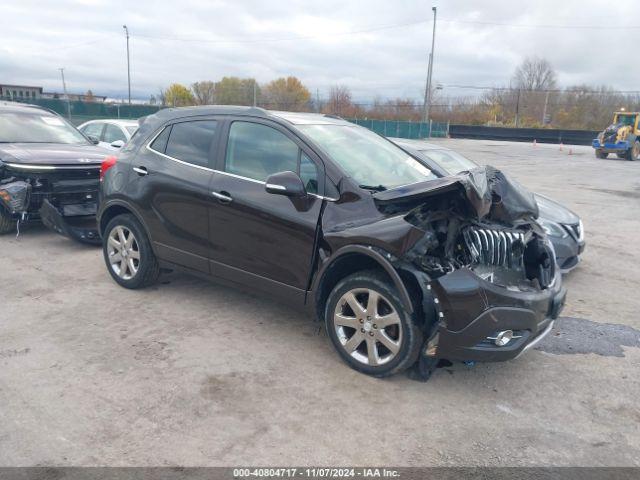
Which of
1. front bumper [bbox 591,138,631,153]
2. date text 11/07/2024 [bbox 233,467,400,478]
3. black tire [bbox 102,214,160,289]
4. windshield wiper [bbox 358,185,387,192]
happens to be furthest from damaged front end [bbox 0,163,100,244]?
front bumper [bbox 591,138,631,153]

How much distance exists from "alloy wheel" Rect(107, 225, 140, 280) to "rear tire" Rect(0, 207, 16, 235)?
2.60m

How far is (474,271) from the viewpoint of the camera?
3.55 meters

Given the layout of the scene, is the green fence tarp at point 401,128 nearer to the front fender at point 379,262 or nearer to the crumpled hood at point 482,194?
the crumpled hood at point 482,194

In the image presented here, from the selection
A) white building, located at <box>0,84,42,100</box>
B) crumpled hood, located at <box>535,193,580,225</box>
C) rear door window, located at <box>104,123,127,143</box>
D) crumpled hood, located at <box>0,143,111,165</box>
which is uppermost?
white building, located at <box>0,84,42,100</box>

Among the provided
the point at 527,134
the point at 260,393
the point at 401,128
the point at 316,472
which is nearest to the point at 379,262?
the point at 260,393

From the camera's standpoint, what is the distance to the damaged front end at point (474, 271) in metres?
3.36

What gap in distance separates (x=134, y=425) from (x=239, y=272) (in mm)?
1576

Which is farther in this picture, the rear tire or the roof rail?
the rear tire

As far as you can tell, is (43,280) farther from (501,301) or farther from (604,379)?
(604,379)

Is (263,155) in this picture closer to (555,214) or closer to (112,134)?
(555,214)

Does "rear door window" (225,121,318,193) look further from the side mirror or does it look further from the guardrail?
the guardrail

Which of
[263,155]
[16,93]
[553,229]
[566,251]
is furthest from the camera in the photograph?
[16,93]

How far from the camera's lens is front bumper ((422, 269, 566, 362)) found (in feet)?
11.0

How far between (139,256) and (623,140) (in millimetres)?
29676
